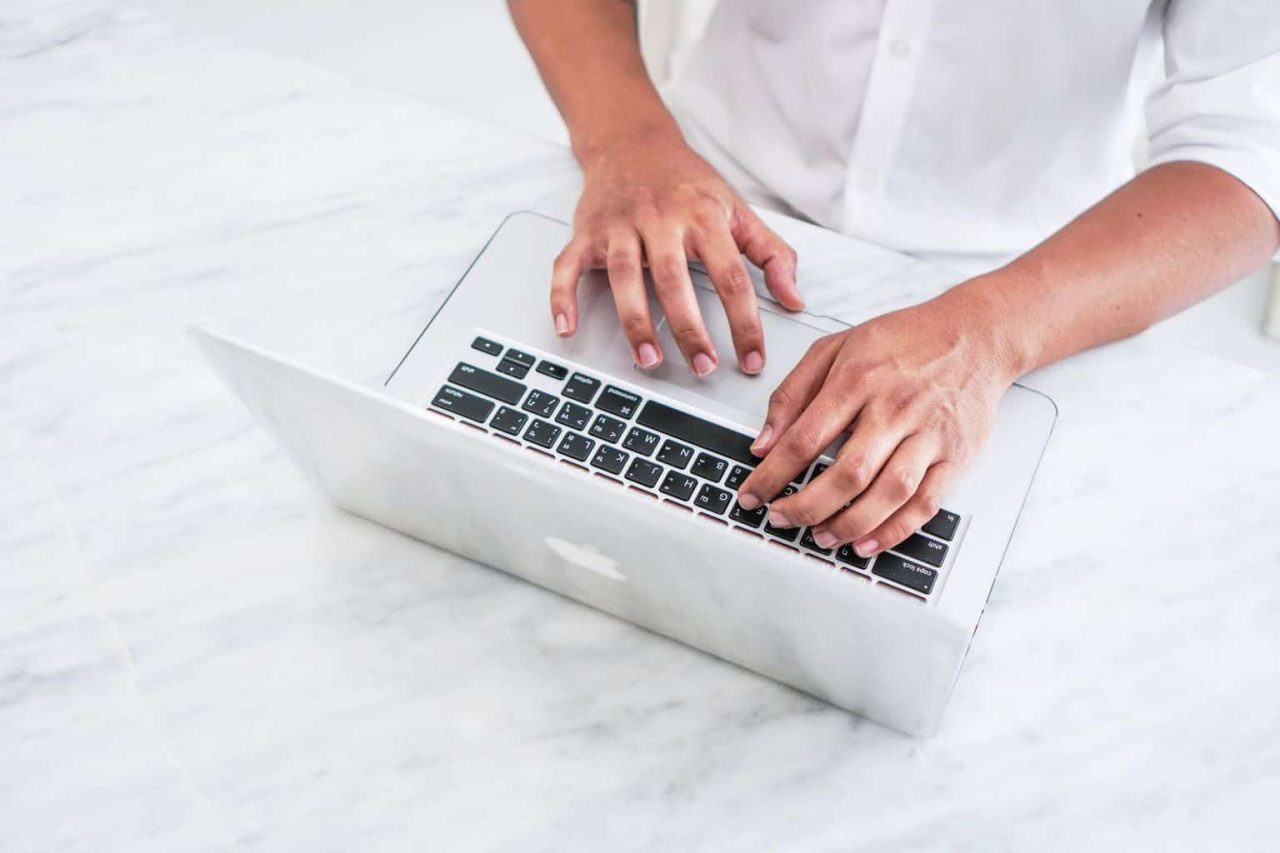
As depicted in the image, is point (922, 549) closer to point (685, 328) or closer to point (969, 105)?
point (685, 328)

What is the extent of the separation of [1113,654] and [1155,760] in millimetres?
63

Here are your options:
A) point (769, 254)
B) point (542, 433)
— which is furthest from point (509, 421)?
point (769, 254)

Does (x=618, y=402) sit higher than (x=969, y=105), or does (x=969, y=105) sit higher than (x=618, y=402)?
(x=969, y=105)

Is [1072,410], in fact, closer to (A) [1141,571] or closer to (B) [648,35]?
(A) [1141,571]

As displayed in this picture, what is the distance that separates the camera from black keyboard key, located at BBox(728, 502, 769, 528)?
2.32 ft

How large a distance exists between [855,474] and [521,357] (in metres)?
0.23

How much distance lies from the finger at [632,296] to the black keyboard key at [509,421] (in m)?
0.09

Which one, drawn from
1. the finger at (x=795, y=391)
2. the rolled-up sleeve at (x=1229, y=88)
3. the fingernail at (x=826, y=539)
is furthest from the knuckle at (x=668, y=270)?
the rolled-up sleeve at (x=1229, y=88)

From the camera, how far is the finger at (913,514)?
690 mm

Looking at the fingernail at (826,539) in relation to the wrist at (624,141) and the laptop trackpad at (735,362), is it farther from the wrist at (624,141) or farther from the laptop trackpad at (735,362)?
the wrist at (624,141)

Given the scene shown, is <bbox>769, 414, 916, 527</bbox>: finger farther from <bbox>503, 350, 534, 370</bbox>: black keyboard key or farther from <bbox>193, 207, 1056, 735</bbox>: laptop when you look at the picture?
<bbox>503, 350, 534, 370</bbox>: black keyboard key

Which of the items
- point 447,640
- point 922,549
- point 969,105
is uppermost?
point 969,105

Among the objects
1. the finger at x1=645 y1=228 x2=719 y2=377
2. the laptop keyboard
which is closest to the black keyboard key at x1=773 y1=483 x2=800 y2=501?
the laptop keyboard

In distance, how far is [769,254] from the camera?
2.76ft
